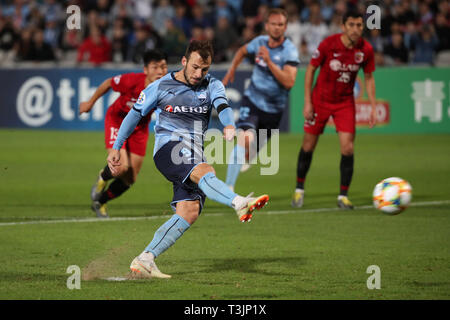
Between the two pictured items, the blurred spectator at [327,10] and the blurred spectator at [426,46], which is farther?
the blurred spectator at [327,10]

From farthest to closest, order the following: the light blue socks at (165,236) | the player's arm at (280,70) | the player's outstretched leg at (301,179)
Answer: the player's outstretched leg at (301,179) < the player's arm at (280,70) < the light blue socks at (165,236)

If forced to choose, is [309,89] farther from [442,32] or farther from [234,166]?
[442,32]

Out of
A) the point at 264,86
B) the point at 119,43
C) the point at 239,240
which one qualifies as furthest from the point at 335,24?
the point at 239,240

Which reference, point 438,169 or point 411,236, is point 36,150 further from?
point 411,236

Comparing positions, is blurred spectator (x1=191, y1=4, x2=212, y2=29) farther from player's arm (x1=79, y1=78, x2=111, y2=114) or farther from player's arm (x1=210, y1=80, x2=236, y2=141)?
player's arm (x1=210, y1=80, x2=236, y2=141)

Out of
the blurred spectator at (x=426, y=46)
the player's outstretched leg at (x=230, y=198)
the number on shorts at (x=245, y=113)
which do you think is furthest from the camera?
the blurred spectator at (x=426, y=46)

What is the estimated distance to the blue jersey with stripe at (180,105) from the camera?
7102mm

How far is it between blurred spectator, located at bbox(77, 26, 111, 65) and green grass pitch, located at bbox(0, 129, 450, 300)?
6.93 meters

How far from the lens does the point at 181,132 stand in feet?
23.4

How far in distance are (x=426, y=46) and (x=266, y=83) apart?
10.7m

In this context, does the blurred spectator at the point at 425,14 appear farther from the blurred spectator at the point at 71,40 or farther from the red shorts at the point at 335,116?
the red shorts at the point at 335,116

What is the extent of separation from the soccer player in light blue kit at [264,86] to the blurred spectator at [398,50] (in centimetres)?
1035

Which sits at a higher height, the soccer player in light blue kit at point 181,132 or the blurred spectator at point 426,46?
the blurred spectator at point 426,46

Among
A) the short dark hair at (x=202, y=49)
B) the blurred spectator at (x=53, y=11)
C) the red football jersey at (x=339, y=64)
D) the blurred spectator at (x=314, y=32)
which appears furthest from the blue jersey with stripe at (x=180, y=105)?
the blurred spectator at (x=53, y=11)
